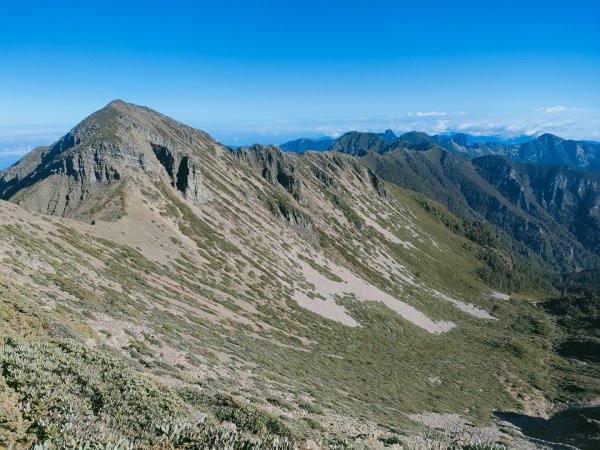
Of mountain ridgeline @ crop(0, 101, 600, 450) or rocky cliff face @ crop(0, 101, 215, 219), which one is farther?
rocky cliff face @ crop(0, 101, 215, 219)

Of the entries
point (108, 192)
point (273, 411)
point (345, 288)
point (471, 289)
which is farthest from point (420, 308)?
point (273, 411)

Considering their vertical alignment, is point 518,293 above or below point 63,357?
below

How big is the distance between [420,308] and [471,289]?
6127cm

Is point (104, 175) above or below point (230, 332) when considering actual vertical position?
above

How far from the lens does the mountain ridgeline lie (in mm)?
14344

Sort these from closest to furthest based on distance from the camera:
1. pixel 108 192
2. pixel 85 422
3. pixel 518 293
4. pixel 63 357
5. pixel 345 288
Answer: pixel 85 422 → pixel 63 357 → pixel 108 192 → pixel 345 288 → pixel 518 293

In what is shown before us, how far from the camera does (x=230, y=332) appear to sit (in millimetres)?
41000

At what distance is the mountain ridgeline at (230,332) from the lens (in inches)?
565

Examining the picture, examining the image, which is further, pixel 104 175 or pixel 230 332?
pixel 104 175

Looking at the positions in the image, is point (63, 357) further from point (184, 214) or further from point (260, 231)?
point (260, 231)

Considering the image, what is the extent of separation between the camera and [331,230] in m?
147

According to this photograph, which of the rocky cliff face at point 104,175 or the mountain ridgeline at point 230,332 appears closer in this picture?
the mountain ridgeline at point 230,332

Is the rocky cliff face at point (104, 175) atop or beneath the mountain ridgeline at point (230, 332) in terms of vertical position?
atop

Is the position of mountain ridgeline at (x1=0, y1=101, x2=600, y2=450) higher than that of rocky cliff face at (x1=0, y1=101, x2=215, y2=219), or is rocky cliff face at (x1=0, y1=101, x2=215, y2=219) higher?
rocky cliff face at (x1=0, y1=101, x2=215, y2=219)
